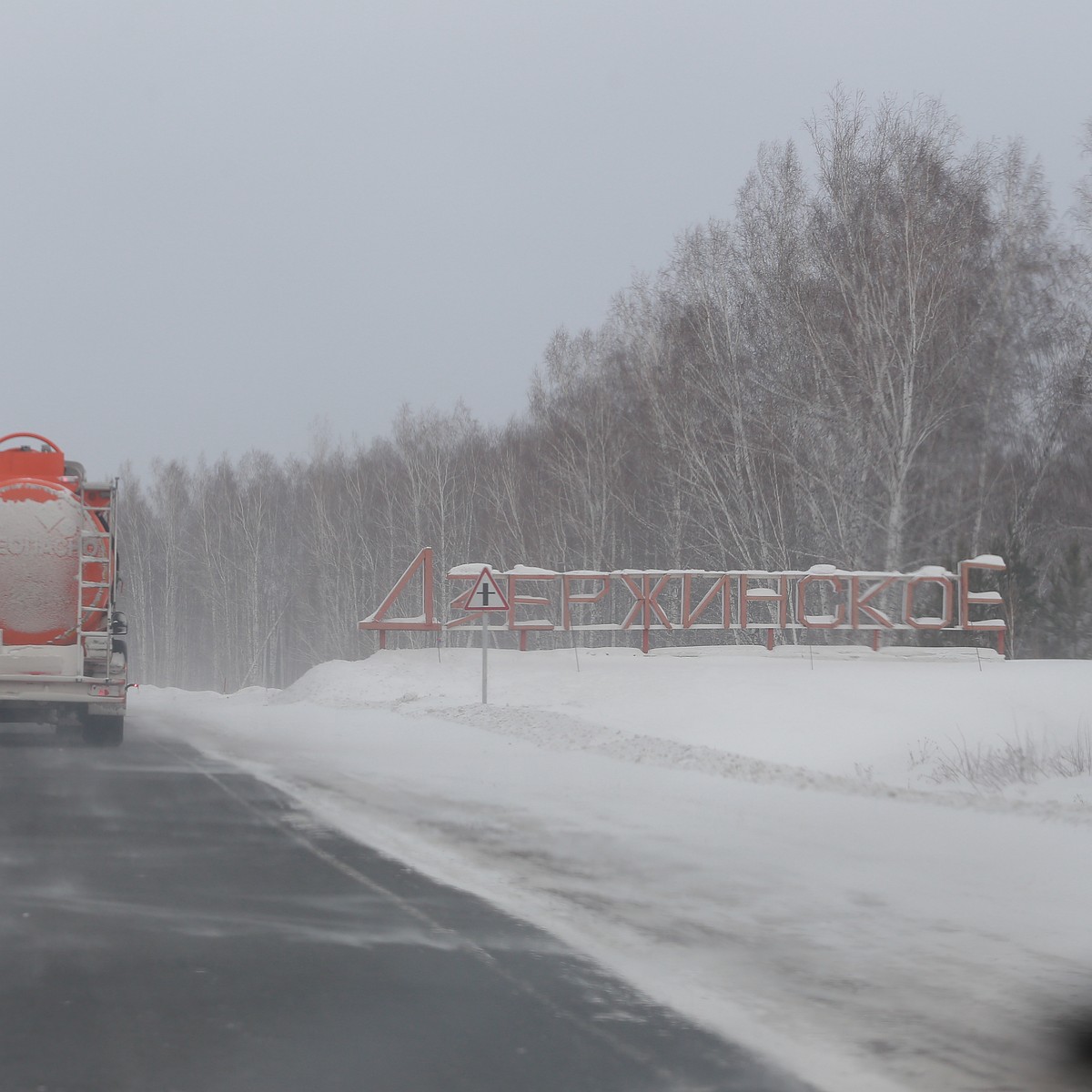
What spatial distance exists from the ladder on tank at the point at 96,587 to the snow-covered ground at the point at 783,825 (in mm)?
2048

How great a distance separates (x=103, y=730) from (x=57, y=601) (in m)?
1.80

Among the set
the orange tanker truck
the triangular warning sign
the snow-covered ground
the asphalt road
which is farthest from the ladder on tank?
the asphalt road

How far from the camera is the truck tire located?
19.2 metres

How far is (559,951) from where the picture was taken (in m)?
6.82

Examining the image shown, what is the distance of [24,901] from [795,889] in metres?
4.34

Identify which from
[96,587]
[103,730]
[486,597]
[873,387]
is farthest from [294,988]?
[873,387]

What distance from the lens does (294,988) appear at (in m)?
6.08

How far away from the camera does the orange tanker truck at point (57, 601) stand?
1866 centimetres

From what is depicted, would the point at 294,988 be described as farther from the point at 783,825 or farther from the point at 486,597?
the point at 486,597

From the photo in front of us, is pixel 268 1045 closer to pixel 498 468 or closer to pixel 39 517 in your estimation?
pixel 39 517

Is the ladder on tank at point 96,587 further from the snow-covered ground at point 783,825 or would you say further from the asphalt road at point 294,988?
the asphalt road at point 294,988

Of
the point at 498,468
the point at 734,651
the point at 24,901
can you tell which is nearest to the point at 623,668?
the point at 734,651

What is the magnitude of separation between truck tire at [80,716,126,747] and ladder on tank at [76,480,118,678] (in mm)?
670

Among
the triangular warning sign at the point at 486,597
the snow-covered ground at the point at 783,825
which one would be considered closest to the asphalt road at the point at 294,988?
the snow-covered ground at the point at 783,825
